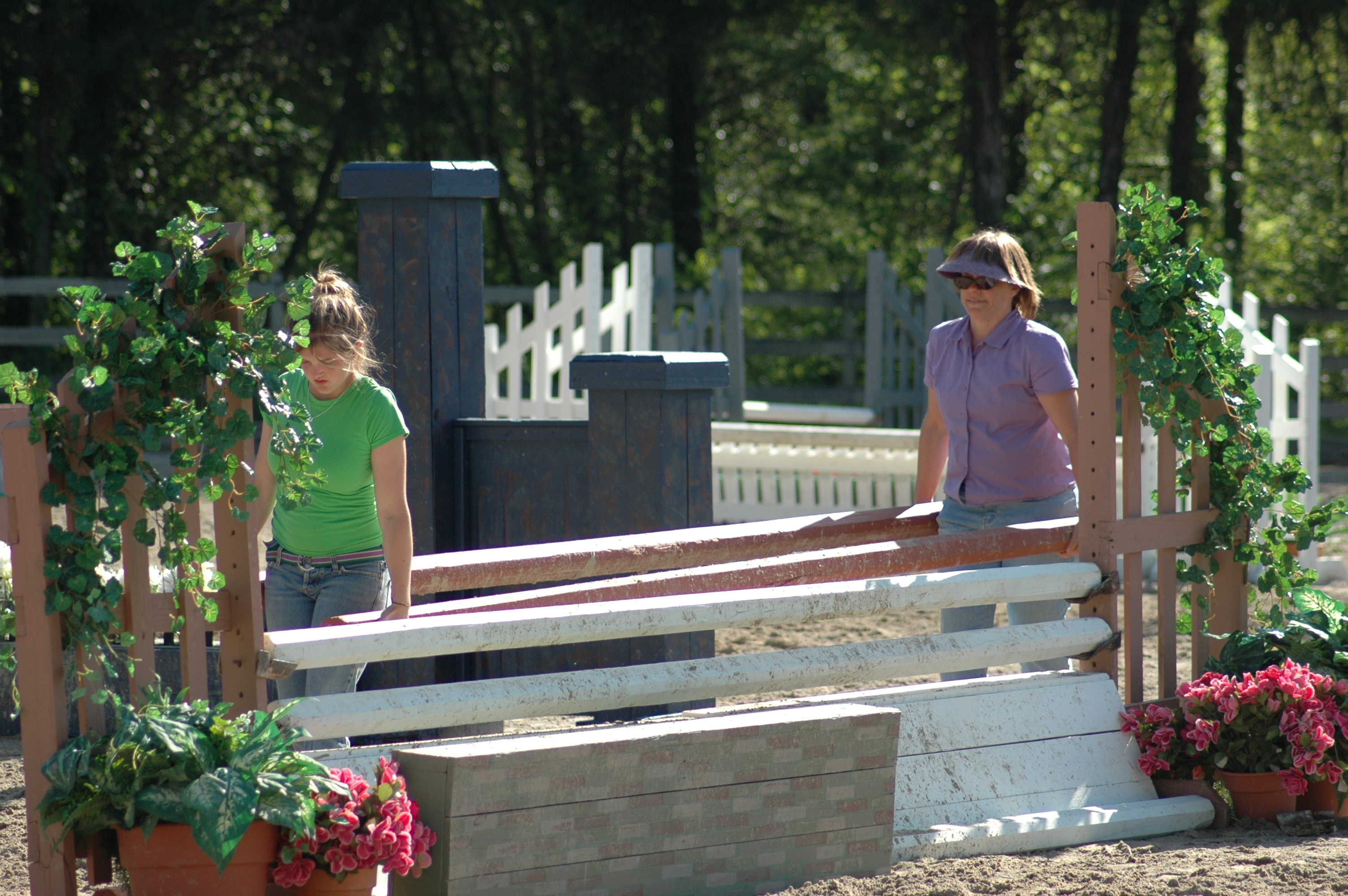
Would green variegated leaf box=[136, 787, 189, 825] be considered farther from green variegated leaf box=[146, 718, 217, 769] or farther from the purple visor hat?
the purple visor hat

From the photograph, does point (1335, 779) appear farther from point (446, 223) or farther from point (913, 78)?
point (913, 78)

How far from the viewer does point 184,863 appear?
8.43 ft

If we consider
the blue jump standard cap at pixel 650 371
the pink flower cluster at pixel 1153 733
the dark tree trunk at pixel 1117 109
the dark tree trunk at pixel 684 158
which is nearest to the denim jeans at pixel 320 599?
the blue jump standard cap at pixel 650 371

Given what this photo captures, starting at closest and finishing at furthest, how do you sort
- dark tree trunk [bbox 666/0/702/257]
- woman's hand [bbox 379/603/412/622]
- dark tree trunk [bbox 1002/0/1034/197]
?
woman's hand [bbox 379/603/412/622] → dark tree trunk [bbox 666/0/702/257] → dark tree trunk [bbox 1002/0/1034/197]

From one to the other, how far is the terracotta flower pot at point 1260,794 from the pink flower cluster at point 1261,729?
2cm

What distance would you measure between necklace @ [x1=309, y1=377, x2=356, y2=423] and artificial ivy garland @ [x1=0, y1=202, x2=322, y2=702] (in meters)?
0.51

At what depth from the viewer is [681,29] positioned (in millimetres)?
18781

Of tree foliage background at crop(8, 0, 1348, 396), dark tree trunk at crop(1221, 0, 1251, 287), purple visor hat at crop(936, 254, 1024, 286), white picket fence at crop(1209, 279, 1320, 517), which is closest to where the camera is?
purple visor hat at crop(936, 254, 1024, 286)

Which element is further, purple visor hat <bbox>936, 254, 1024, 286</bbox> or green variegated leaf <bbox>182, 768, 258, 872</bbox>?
purple visor hat <bbox>936, 254, 1024, 286</bbox>

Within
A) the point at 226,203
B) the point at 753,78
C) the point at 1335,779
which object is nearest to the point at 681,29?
the point at 753,78

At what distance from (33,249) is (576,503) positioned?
44.0 feet

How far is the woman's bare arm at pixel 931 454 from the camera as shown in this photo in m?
4.36

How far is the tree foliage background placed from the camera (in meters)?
16.2

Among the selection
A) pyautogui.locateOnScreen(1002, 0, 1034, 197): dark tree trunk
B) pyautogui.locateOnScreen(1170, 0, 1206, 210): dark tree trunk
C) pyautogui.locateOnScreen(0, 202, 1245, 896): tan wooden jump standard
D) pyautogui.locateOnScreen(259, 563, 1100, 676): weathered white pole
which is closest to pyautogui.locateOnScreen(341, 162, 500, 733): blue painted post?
pyautogui.locateOnScreen(0, 202, 1245, 896): tan wooden jump standard
